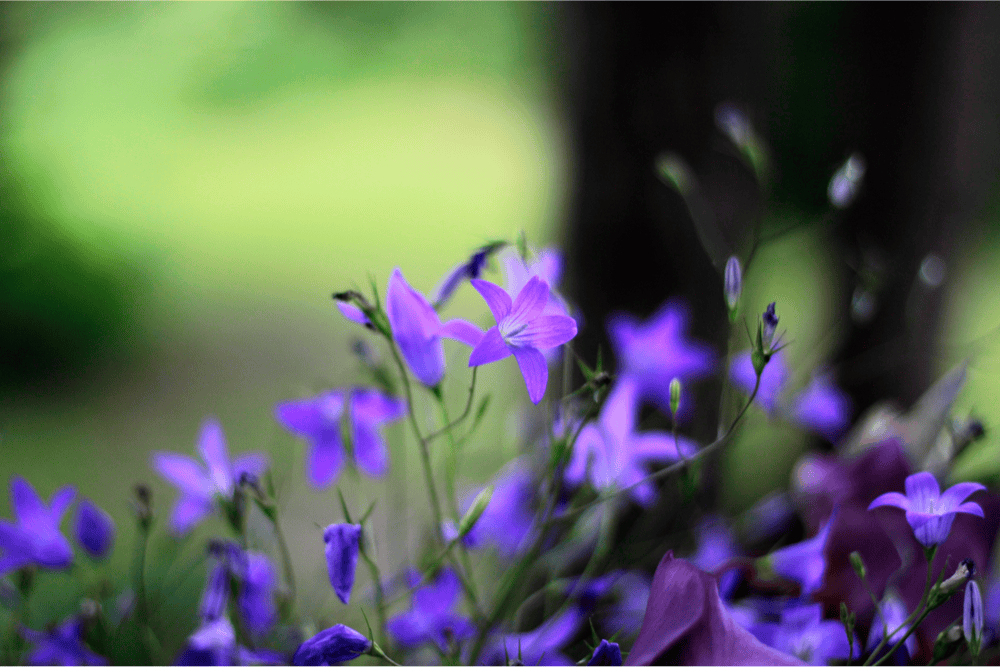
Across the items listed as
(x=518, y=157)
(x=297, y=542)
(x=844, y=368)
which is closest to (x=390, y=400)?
(x=844, y=368)

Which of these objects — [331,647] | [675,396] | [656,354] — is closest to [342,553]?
[331,647]

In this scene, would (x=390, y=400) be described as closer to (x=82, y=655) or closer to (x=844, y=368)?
(x=82, y=655)

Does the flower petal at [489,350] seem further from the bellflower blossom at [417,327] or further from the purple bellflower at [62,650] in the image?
the purple bellflower at [62,650]

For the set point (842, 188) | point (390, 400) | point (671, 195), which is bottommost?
point (390, 400)

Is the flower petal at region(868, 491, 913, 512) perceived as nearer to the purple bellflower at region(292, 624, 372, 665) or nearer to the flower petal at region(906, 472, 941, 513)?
the flower petal at region(906, 472, 941, 513)

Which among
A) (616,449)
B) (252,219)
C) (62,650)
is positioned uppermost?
(252,219)

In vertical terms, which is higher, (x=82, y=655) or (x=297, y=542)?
(x=82, y=655)

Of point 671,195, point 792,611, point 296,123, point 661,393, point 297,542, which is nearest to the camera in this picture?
point 792,611

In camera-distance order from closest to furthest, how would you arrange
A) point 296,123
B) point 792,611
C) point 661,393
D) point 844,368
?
point 792,611 < point 661,393 < point 844,368 < point 296,123

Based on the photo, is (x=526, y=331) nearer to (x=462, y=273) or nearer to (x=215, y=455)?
(x=462, y=273)
